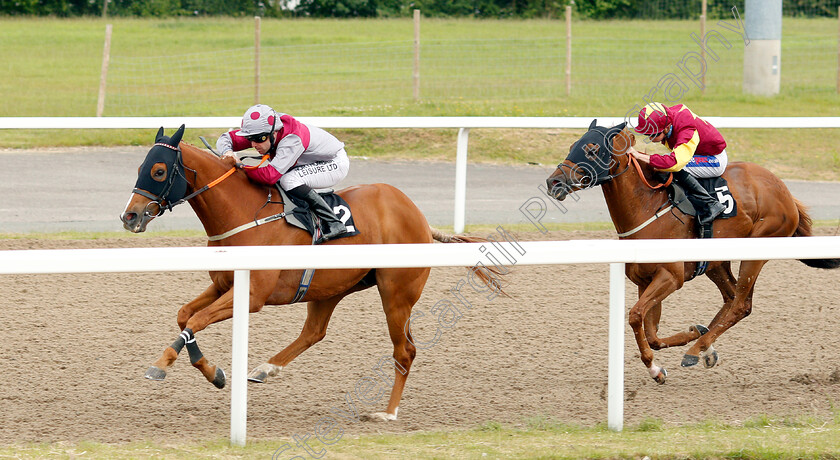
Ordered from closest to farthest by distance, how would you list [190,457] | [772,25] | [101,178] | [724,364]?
[190,457] → [724,364] → [101,178] → [772,25]

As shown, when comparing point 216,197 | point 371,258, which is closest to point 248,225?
point 216,197

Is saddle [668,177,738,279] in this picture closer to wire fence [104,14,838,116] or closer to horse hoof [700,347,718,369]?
horse hoof [700,347,718,369]

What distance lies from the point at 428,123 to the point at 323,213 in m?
4.72

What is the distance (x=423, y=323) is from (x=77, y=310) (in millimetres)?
2415

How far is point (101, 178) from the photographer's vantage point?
500 inches

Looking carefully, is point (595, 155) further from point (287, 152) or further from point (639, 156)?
point (287, 152)

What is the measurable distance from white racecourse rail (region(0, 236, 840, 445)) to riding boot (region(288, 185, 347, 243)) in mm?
1201

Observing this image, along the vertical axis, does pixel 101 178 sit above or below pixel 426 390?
above

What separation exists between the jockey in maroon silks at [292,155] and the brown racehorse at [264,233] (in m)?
0.11

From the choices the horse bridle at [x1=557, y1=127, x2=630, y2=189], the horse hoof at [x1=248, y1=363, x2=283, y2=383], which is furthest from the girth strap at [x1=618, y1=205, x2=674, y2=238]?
the horse hoof at [x1=248, y1=363, x2=283, y2=383]

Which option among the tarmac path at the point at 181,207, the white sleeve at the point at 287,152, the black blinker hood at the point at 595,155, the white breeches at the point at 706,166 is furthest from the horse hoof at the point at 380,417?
the tarmac path at the point at 181,207

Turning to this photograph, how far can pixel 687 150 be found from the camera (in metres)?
6.35

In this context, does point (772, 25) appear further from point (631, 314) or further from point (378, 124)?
point (631, 314)

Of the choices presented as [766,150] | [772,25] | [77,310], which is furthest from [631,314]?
[772,25]
